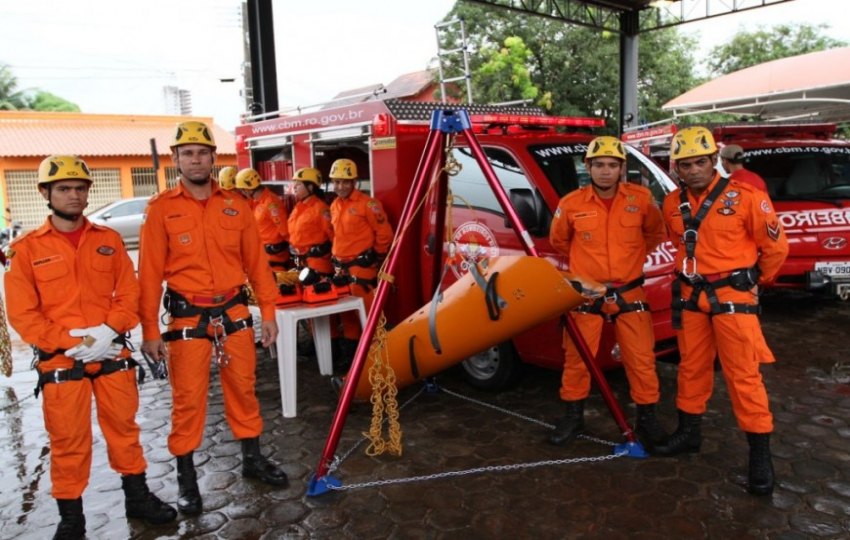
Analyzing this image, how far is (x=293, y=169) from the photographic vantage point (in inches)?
274

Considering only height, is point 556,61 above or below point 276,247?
above

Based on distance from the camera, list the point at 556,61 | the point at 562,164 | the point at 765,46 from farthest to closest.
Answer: the point at 765,46
the point at 556,61
the point at 562,164

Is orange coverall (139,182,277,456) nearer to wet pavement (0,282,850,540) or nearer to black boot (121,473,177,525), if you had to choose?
black boot (121,473,177,525)

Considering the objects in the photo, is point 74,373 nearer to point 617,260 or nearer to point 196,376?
point 196,376

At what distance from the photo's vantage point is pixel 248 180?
729 cm

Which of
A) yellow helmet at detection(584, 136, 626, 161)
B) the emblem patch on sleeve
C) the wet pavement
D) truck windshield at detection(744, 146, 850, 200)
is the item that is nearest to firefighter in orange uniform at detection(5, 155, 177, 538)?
the wet pavement

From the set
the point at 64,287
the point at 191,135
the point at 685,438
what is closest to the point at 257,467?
the point at 64,287

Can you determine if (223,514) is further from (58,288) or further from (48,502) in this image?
(58,288)

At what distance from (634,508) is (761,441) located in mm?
763

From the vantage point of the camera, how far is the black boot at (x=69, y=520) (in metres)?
3.23

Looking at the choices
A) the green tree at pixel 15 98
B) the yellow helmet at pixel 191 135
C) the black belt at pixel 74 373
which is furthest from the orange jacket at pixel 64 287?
the green tree at pixel 15 98

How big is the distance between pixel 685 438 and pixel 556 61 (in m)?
19.9

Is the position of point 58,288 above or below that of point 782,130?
below

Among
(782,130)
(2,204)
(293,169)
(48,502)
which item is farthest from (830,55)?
(2,204)
